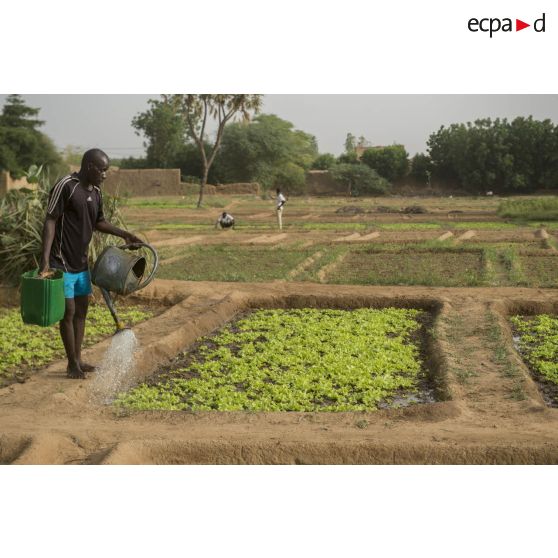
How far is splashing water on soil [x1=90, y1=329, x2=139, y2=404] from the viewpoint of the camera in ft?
18.5

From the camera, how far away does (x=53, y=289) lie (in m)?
5.27

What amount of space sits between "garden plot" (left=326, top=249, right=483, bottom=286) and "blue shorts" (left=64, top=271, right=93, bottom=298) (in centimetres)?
557

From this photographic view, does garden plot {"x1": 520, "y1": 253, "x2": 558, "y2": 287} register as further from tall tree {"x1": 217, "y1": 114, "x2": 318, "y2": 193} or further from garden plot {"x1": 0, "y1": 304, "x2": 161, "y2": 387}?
tall tree {"x1": 217, "y1": 114, "x2": 318, "y2": 193}

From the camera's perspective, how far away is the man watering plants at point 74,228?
5277 millimetres

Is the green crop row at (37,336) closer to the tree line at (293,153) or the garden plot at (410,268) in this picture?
the garden plot at (410,268)

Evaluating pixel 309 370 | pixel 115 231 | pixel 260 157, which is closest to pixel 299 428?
pixel 309 370

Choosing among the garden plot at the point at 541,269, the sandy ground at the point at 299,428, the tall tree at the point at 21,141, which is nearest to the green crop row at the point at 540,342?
the sandy ground at the point at 299,428

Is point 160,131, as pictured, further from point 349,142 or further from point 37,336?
point 37,336

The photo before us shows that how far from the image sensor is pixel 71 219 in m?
5.37

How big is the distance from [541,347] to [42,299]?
4.44 meters

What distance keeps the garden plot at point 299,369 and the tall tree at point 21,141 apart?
23.1 meters

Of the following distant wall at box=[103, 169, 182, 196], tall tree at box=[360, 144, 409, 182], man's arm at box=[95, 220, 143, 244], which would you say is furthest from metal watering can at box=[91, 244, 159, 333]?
tall tree at box=[360, 144, 409, 182]

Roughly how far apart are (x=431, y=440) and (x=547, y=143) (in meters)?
32.8
